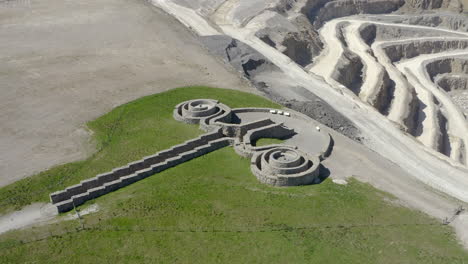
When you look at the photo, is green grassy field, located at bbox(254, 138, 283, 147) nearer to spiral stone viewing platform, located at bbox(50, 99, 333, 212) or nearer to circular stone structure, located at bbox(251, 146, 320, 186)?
spiral stone viewing platform, located at bbox(50, 99, 333, 212)

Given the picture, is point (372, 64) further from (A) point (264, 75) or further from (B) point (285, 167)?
(B) point (285, 167)

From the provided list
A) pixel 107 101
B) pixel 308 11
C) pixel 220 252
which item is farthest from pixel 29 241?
pixel 308 11

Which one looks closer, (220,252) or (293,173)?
(220,252)

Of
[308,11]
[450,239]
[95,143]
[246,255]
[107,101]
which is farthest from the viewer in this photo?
[308,11]

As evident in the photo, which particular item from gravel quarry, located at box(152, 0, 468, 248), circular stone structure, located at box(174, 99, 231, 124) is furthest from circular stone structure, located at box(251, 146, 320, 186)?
circular stone structure, located at box(174, 99, 231, 124)

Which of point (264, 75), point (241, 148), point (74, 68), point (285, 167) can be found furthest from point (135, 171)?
point (264, 75)

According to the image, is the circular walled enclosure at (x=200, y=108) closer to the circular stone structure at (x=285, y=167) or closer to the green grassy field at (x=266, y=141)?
the green grassy field at (x=266, y=141)

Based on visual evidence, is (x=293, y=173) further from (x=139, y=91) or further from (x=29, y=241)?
(x=139, y=91)

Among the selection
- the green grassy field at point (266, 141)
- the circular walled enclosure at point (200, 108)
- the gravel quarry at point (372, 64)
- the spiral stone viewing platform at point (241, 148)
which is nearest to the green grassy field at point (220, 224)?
the spiral stone viewing platform at point (241, 148)
